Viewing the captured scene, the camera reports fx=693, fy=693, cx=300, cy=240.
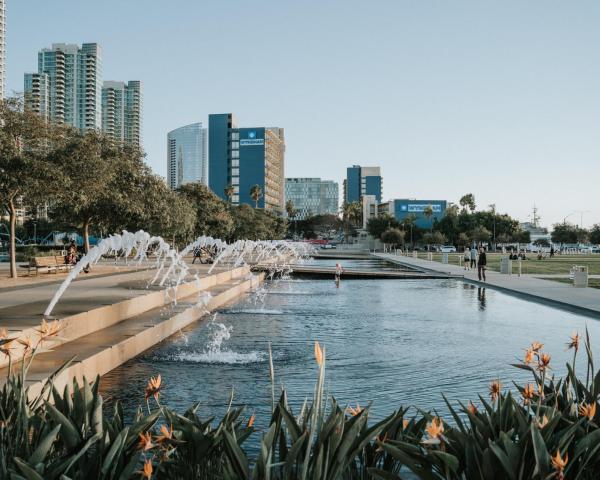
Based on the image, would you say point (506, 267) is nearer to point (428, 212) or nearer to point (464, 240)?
point (464, 240)

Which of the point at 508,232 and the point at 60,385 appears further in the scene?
the point at 508,232

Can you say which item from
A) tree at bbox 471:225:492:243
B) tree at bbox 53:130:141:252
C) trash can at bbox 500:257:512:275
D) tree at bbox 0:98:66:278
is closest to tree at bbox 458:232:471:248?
tree at bbox 471:225:492:243

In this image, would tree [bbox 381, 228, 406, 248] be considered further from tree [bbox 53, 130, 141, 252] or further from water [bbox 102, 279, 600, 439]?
water [bbox 102, 279, 600, 439]

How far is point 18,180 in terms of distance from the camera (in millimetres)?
24469

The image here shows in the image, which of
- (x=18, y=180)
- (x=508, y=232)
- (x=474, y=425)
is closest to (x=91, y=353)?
(x=474, y=425)

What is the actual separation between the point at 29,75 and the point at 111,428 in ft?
519

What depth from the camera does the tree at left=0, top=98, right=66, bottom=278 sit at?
950 inches

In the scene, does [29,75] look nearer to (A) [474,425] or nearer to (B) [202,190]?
(B) [202,190]

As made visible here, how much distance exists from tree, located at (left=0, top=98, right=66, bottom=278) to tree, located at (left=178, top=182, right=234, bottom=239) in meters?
40.1

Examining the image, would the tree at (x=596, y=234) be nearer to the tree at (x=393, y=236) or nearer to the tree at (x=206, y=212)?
the tree at (x=393, y=236)

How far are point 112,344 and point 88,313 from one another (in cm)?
149

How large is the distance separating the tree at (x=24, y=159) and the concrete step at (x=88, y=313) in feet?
23.0

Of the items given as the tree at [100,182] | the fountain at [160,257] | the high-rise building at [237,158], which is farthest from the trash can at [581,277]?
the high-rise building at [237,158]

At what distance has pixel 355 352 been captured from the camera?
12.4m
